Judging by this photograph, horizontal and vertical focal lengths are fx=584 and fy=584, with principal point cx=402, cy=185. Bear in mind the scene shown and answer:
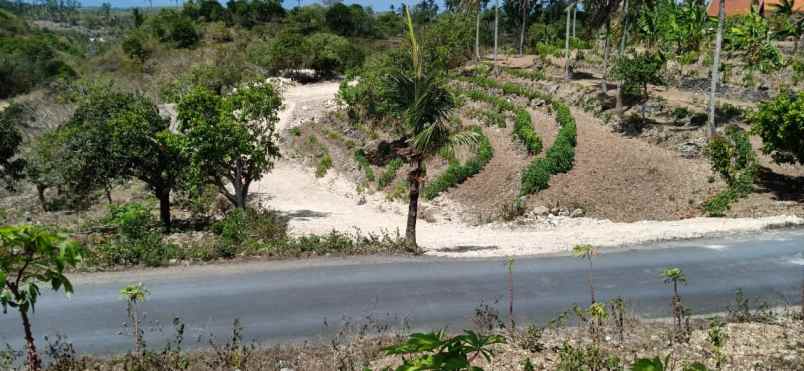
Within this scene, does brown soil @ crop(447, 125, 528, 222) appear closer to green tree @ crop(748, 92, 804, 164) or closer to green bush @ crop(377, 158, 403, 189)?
green bush @ crop(377, 158, 403, 189)

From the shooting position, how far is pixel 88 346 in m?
9.34

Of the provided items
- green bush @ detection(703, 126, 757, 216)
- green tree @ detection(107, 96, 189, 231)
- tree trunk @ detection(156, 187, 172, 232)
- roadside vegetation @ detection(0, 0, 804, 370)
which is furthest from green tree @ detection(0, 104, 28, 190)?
green bush @ detection(703, 126, 757, 216)

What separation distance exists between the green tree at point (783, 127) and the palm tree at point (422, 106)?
1122 cm

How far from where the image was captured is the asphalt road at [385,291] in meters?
10.2

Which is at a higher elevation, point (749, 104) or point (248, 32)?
point (248, 32)

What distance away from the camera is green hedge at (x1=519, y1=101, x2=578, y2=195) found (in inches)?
834

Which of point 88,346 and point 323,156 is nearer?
point 88,346

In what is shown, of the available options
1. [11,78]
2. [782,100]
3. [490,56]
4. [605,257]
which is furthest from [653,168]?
[11,78]

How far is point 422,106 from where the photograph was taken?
45.2 ft

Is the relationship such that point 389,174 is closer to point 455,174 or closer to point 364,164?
point 364,164

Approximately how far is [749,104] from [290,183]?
2255cm

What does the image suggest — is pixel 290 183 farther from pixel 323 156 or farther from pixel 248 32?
pixel 248 32

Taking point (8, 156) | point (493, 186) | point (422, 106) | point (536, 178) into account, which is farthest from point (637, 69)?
point (8, 156)

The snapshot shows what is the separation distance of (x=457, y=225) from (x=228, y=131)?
833 centimetres
